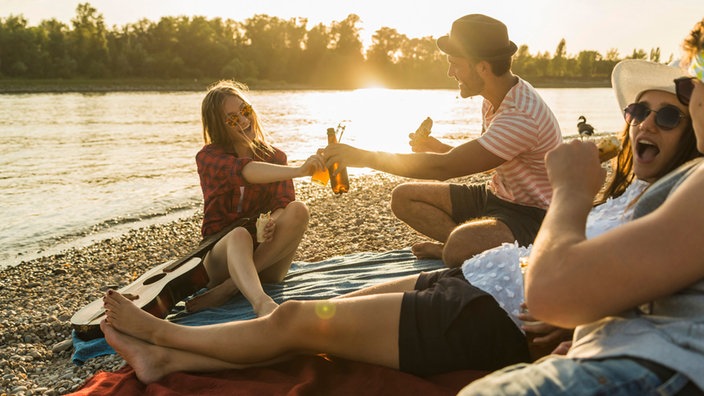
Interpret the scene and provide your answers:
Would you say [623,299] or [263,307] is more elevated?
[623,299]

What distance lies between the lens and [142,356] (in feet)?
10.6

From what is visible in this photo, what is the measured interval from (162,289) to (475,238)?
8.06ft

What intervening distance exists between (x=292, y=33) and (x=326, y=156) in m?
119

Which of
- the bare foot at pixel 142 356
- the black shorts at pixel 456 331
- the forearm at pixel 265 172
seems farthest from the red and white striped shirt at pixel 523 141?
the bare foot at pixel 142 356

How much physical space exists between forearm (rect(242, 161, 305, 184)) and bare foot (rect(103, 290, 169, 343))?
1777mm

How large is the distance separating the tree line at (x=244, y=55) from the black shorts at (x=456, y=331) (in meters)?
68.8

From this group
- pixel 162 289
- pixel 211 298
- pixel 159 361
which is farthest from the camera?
pixel 211 298

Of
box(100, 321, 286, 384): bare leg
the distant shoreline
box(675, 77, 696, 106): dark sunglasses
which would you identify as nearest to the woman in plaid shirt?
box(100, 321, 286, 384): bare leg

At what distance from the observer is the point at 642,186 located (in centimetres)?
271

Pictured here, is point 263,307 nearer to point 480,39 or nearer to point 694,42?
point 480,39

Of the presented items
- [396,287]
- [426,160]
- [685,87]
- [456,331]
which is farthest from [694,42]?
[426,160]

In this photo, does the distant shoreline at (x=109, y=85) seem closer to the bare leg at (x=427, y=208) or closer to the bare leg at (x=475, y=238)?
the bare leg at (x=427, y=208)

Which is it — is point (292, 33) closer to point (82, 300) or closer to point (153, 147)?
point (153, 147)

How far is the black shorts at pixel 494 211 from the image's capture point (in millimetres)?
4625
